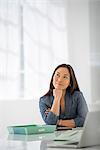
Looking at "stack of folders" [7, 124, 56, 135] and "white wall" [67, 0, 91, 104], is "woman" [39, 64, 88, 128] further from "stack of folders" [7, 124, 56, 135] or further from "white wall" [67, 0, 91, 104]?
"white wall" [67, 0, 91, 104]

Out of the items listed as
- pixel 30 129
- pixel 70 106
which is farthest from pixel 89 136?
pixel 70 106

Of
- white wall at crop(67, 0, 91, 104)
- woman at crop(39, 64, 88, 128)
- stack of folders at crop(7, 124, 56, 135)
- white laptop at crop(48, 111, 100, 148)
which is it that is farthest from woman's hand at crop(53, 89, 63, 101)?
white wall at crop(67, 0, 91, 104)

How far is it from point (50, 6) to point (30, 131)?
246 cm

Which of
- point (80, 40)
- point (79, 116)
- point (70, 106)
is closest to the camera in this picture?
point (79, 116)

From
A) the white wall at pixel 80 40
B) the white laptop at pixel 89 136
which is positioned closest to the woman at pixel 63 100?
the white laptop at pixel 89 136

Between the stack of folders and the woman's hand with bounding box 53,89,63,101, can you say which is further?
the woman's hand with bounding box 53,89,63,101

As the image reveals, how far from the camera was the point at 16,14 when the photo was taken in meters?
3.61

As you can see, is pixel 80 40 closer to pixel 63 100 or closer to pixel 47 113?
pixel 63 100

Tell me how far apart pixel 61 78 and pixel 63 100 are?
17 cm

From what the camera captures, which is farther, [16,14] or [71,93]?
[16,14]

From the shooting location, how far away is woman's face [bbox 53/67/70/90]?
7.63 feet

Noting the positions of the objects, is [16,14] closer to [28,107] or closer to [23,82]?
[23,82]

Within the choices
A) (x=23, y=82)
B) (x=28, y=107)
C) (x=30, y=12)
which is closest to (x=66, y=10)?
(x=30, y=12)

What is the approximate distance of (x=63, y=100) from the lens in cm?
238
